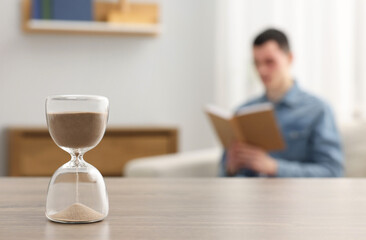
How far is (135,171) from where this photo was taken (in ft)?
8.43

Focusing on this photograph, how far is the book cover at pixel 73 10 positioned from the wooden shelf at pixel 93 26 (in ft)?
0.11

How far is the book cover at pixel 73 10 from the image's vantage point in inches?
142

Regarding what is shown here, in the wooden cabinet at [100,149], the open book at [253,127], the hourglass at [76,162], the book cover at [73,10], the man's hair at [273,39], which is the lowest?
the wooden cabinet at [100,149]

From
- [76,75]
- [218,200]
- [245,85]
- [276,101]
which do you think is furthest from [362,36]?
[218,200]

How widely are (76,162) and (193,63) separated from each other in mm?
3134

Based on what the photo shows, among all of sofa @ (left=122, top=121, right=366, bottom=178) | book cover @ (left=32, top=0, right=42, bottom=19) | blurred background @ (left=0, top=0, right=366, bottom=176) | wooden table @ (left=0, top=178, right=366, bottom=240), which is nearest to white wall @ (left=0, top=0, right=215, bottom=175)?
blurred background @ (left=0, top=0, right=366, bottom=176)

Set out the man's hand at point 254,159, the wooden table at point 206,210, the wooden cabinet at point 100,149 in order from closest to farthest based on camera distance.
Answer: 1. the wooden table at point 206,210
2. the man's hand at point 254,159
3. the wooden cabinet at point 100,149

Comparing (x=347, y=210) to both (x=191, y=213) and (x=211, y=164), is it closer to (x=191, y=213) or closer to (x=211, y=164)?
(x=191, y=213)

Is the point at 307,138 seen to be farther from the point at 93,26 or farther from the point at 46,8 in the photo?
the point at 46,8

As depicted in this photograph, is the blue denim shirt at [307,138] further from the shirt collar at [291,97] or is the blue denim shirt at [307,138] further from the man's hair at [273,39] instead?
the man's hair at [273,39]

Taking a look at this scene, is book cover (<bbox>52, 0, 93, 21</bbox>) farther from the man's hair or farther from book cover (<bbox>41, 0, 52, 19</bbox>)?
the man's hair

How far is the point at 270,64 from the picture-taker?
106 inches

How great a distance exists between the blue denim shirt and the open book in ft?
0.40

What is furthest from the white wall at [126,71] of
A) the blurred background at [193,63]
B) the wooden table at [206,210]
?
the wooden table at [206,210]
